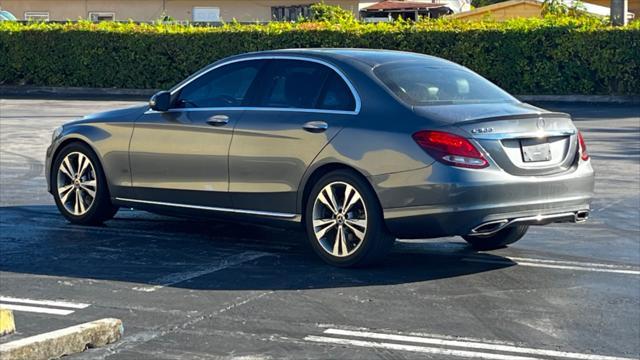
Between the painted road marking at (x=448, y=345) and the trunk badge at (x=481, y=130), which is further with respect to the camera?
the trunk badge at (x=481, y=130)

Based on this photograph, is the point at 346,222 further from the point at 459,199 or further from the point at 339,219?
the point at 459,199

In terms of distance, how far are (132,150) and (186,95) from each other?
2.13ft

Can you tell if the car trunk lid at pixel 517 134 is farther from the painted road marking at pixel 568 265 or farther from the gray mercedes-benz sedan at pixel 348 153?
the painted road marking at pixel 568 265

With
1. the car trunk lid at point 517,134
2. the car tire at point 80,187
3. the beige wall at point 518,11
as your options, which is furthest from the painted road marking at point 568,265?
the beige wall at point 518,11

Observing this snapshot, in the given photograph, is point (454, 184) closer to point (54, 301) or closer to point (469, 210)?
point (469, 210)

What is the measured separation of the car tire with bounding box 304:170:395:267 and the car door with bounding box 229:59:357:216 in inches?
9.7

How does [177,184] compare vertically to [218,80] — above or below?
below

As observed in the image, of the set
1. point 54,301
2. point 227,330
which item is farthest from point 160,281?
point 227,330

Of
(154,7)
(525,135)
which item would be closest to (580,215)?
(525,135)

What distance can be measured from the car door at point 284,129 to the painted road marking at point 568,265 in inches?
59.0

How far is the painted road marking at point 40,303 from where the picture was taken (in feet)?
23.7

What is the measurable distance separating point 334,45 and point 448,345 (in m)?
23.4

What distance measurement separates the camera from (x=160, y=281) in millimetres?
8125

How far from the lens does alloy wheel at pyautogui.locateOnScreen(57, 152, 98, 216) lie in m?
10.2
